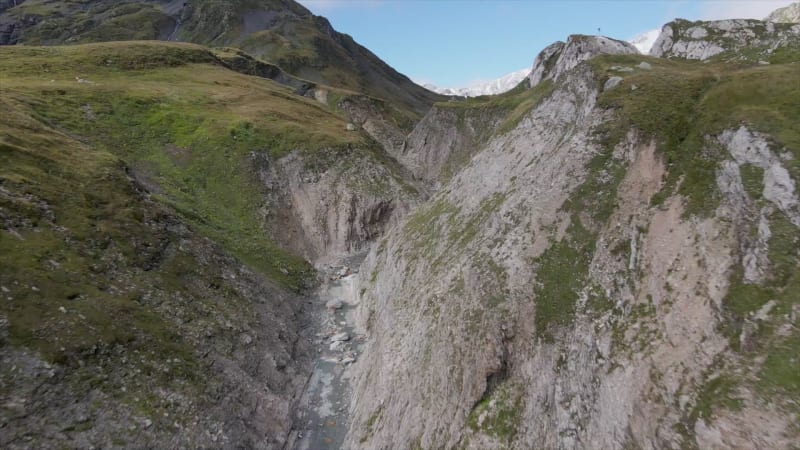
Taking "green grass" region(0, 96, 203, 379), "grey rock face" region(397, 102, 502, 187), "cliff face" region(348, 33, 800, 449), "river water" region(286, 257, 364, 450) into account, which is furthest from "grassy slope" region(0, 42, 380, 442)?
"grey rock face" region(397, 102, 502, 187)

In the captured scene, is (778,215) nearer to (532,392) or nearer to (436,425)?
(532,392)

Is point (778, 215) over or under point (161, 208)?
over

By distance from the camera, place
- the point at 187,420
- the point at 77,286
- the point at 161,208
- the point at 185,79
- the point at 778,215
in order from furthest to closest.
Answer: the point at 185,79 < the point at 161,208 < the point at 77,286 < the point at 187,420 < the point at 778,215

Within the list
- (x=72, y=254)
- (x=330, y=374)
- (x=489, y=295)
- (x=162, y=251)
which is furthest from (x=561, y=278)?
(x=72, y=254)

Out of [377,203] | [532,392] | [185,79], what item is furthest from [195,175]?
[532,392]

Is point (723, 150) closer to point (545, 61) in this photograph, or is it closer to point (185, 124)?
point (545, 61)
